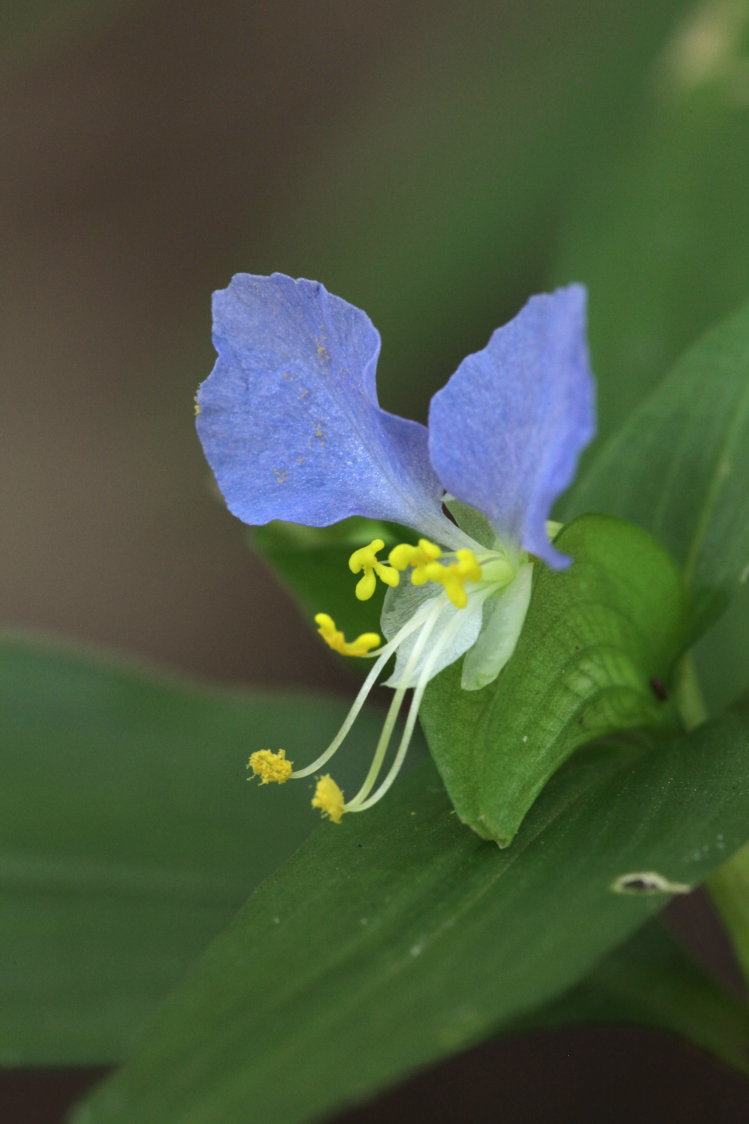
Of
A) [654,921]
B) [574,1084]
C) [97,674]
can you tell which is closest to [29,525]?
[97,674]

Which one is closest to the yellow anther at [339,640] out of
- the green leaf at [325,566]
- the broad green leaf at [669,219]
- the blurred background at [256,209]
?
the green leaf at [325,566]

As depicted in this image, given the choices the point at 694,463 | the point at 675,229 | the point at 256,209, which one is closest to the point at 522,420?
the point at 694,463

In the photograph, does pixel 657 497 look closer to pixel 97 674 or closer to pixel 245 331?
pixel 245 331

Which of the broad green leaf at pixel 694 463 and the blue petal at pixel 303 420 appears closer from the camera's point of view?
the blue petal at pixel 303 420

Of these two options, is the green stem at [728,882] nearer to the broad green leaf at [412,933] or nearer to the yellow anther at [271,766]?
the broad green leaf at [412,933]

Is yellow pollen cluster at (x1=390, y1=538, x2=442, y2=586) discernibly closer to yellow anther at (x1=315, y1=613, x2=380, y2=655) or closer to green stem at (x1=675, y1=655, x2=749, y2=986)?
yellow anther at (x1=315, y1=613, x2=380, y2=655)

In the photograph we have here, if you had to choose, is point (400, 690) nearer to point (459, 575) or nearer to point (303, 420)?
point (459, 575)

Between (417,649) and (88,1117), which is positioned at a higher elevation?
(417,649)
